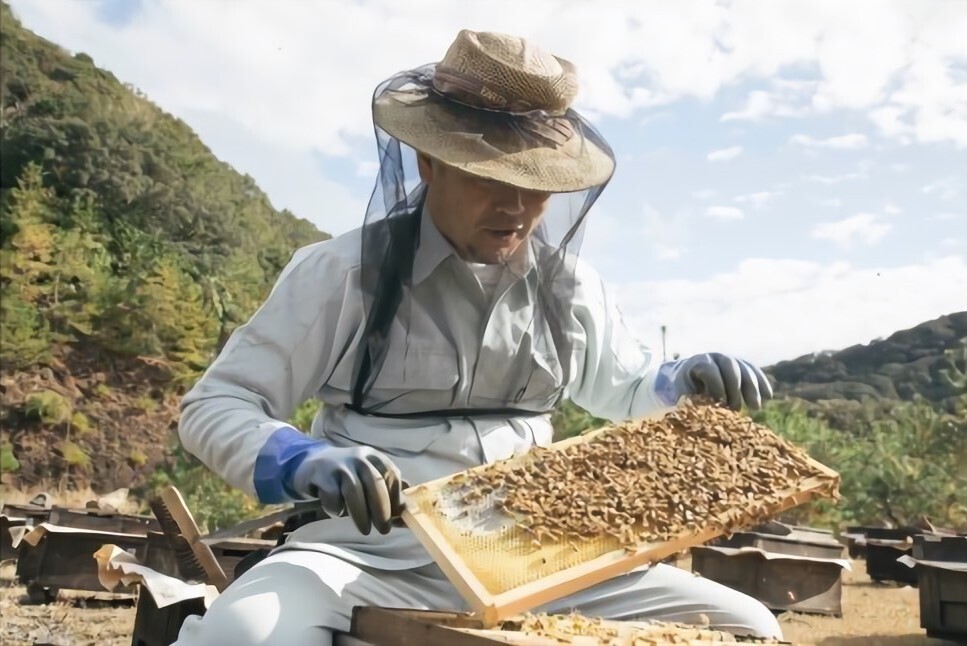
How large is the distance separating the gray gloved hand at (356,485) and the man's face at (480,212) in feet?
2.32

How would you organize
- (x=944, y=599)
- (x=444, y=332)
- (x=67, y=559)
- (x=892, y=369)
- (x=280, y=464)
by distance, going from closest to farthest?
(x=280, y=464) → (x=444, y=332) → (x=944, y=599) → (x=67, y=559) → (x=892, y=369)

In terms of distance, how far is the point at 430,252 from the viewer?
8.43ft

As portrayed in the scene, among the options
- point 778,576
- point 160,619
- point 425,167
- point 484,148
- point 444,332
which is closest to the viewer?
point 484,148

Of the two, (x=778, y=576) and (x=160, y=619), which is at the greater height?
(x=160, y=619)

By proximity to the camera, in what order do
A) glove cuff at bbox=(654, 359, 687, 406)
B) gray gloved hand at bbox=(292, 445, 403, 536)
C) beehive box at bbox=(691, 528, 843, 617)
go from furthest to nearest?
beehive box at bbox=(691, 528, 843, 617), glove cuff at bbox=(654, 359, 687, 406), gray gloved hand at bbox=(292, 445, 403, 536)

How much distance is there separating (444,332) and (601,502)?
0.64m

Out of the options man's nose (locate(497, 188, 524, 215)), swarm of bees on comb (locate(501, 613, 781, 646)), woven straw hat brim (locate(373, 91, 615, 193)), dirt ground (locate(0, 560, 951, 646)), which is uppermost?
woven straw hat brim (locate(373, 91, 615, 193))

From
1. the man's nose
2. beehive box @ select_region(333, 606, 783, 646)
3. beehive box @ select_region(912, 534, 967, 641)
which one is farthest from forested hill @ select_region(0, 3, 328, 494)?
beehive box @ select_region(333, 606, 783, 646)

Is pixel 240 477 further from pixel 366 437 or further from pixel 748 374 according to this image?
pixel 748 374

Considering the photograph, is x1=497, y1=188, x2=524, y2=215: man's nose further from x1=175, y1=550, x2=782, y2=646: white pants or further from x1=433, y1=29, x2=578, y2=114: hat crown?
x1=175, y1=550, x2=782, y2=646: white pants

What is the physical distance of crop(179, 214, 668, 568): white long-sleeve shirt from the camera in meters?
2.47

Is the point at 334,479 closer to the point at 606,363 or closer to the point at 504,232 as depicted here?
the point at 504,232

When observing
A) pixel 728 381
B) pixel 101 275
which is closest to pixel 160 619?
pixel 728 381

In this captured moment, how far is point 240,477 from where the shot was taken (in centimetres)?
224
